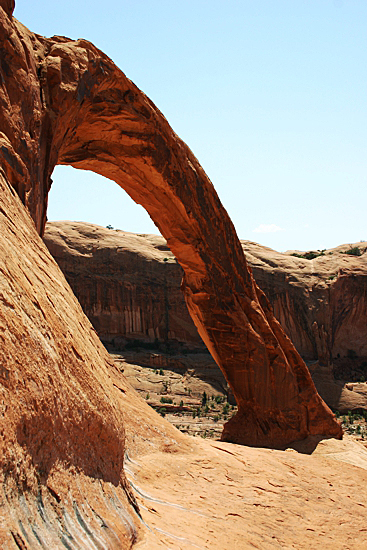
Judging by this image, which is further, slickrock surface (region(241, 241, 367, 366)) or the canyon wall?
slickrock surface (region(241, 241, 367, 366))

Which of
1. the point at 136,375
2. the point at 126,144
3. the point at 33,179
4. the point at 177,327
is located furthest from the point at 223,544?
the point at 177,327

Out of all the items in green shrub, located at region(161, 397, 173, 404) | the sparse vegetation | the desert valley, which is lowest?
green shrub, located at region(161, 397, 173, 404)

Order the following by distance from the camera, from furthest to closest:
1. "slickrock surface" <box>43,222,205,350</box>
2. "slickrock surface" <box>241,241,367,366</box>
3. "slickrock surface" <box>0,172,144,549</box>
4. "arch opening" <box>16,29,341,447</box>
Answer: "slickrock surface" <box>241,241,367,366</box> → "slickrock surface" <box>43,222,205,350</box> → "arch opening" <box>16,29,341,447</box> → "slickrock surface" <box>0,172,144,549</box>

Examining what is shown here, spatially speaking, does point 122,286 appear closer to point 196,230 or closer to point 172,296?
point 172,296

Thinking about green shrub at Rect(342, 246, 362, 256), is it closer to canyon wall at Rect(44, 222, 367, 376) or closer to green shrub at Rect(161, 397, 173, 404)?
canyon wall at Rect(44, 222, 367, 376)

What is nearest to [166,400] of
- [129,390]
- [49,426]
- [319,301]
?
[319,301]

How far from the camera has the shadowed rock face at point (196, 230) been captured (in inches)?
397

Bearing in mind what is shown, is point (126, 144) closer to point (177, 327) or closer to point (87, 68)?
point (87, 68)

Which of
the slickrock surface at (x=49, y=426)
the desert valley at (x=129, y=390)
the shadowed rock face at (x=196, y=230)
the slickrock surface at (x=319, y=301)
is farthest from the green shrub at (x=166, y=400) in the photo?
the slickrock surface at (x=49, y=426)

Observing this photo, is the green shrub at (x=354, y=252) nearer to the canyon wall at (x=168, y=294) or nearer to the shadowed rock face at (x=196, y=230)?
the canyon wall at (x=168, y=294)

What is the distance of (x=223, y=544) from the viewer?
4.23 meters

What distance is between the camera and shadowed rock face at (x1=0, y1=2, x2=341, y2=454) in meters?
10.1

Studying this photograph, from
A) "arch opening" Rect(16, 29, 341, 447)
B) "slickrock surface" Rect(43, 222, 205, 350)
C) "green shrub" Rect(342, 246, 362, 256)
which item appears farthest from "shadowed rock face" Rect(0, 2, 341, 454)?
"green shrub" Rect(342, 246, 362, 256)

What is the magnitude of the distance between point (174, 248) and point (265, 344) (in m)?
3.21
